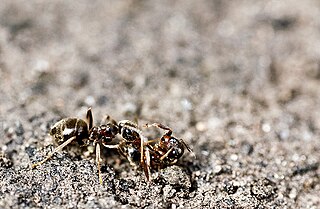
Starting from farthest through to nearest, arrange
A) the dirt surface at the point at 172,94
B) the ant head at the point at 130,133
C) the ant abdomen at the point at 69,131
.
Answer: the ant head at the point at 130,133, the ant abdomen at the point at 69,131, the dirt surface at the point at 172,94

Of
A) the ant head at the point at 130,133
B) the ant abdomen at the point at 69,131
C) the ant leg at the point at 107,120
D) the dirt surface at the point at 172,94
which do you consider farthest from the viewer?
the ant leg at the point at 107,120

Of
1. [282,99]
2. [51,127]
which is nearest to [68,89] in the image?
[51,127]

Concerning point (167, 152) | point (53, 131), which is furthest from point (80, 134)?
point (167, 152)

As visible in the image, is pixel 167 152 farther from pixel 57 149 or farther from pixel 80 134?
pixel 57 149

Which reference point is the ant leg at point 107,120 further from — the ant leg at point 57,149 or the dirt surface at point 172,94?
the ant leg at point 57,149

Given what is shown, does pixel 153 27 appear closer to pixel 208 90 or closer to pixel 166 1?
pixel 166 1

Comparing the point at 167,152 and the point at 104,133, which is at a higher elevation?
the point at 104,133

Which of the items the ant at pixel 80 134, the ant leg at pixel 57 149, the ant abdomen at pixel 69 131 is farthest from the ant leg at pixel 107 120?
the ant leg at pixel 57 149
